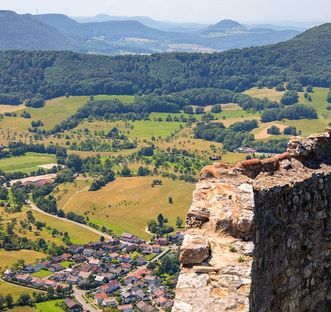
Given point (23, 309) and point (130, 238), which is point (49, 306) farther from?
point (130, 238)

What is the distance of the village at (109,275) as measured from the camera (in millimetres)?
79125

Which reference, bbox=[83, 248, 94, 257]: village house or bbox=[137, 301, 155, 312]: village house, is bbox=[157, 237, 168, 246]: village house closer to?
bbox=[83, 248, 94, 257]: village house

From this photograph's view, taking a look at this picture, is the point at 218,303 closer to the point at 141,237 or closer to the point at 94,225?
the point at 141,237

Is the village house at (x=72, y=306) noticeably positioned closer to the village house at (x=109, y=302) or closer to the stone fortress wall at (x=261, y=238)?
the village house at (x=109, y=302)

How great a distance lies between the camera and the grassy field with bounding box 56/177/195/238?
118 meters

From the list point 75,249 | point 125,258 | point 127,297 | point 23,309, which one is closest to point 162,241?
point 125,258

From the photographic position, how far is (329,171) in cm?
1049

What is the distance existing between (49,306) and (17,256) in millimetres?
22946

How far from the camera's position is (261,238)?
28.0ft

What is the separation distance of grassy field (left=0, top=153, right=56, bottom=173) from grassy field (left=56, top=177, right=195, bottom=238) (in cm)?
2594

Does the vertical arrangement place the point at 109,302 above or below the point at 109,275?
above

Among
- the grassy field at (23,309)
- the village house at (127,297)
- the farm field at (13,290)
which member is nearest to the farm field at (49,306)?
the grassy field at (23,309)

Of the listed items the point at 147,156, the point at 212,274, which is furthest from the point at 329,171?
the point at 147,156

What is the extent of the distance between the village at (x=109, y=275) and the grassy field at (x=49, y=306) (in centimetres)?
121
